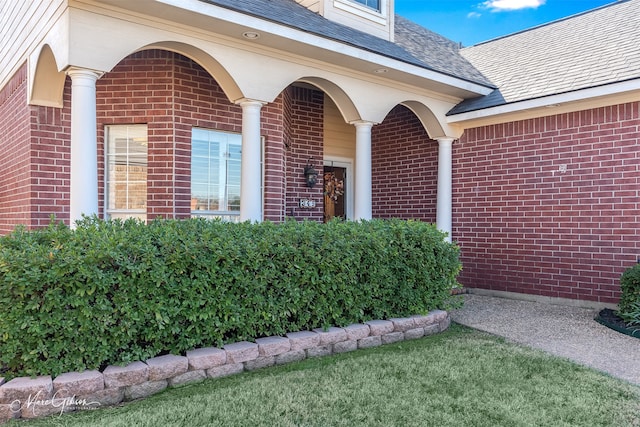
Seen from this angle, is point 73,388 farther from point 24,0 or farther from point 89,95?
point 24,0

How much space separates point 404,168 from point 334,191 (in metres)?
1.48

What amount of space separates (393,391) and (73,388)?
2171mm

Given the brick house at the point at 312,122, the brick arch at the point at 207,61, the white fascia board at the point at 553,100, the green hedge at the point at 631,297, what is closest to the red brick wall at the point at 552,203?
the brick house at the point at 312,122

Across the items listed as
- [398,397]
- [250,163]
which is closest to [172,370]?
[398,397]

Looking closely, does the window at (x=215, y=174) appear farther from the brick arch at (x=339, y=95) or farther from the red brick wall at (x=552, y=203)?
the red brick wall at (x=552, y=203)

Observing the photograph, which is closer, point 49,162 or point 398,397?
point 398,397

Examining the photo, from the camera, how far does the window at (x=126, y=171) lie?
19.7 feet

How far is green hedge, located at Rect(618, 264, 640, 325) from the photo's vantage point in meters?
5.25

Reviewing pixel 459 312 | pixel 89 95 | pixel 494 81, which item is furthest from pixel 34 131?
pixel 494 81

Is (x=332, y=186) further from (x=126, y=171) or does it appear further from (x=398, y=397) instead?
(x=398, y=397)

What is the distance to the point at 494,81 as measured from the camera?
26.5ft

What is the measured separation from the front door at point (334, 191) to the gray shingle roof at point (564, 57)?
8.86 ft

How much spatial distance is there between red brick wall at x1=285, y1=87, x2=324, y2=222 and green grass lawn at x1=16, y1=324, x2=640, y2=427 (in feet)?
13.4

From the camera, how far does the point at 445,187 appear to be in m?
8.02
